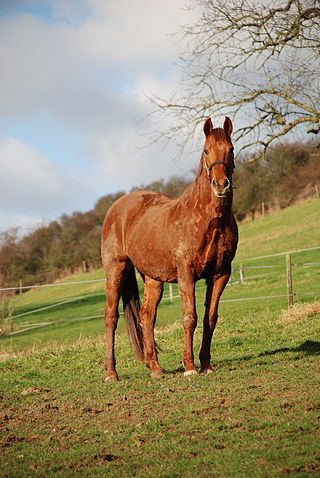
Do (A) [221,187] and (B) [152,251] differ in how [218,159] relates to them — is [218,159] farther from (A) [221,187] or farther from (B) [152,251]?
(B) [152,251]

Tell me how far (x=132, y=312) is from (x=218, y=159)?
3.02 meters

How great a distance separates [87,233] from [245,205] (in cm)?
1624

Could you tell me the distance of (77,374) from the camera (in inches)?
367

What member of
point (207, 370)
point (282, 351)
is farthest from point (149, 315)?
point (282, 351)

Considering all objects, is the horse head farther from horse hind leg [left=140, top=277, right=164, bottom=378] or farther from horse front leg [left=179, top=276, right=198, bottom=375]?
horse hind leg [left=140, top=277, right=164, bottom=378]

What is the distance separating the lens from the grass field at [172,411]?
13.5ft

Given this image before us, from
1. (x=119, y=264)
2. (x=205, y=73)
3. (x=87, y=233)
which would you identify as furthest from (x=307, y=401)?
(x=87, y=233)

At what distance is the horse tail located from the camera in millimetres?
8578

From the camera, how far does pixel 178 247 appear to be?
7121 millimetres

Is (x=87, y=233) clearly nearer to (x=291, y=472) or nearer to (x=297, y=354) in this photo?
(x=297, y=354)

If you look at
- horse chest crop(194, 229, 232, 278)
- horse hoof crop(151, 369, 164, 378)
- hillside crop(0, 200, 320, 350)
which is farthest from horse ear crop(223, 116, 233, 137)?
hillside crop(0, 200, 320, 350)

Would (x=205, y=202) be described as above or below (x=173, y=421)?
above

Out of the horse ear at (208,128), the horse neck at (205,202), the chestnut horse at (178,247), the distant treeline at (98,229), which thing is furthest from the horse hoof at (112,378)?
the distant treeline at (98,229)

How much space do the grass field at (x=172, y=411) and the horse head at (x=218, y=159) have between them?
2.11m
